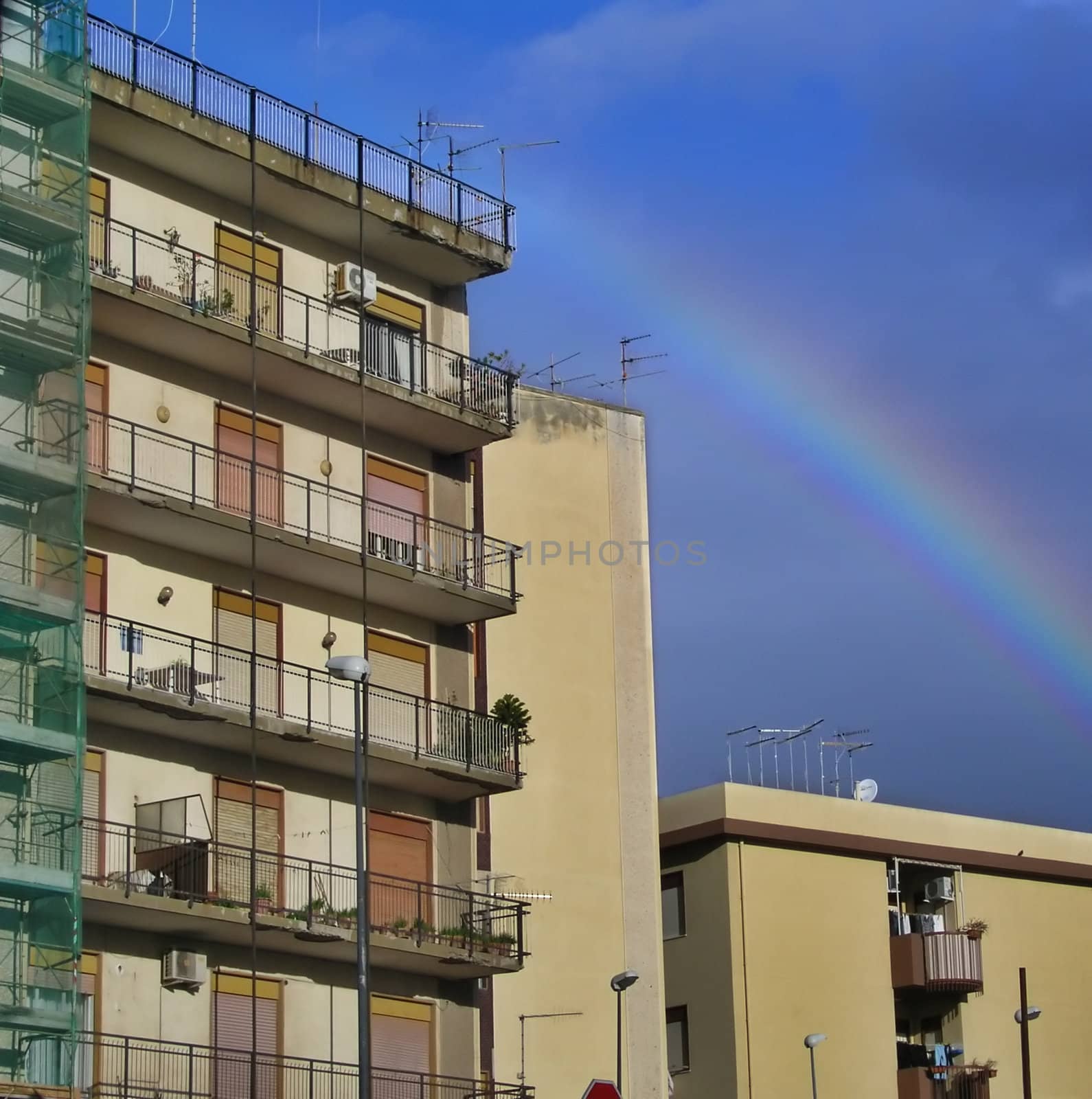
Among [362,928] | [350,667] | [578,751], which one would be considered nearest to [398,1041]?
[362,928]

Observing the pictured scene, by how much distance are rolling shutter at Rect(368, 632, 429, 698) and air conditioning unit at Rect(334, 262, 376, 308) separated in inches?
231

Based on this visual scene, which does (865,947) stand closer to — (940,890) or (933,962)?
(933,962)

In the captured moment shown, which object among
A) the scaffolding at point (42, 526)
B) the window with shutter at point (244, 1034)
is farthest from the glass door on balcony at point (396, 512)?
the window with shutter at point (244, 1034)

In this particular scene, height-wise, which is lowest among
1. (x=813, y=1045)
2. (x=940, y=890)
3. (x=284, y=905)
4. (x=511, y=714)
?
(x=813, y=1045)

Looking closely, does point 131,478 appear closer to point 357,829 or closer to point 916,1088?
point 357,829

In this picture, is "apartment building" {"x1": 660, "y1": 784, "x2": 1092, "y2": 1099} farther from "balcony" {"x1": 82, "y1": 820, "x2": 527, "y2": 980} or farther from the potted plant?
the potted plant

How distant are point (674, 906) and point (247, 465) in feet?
69.1

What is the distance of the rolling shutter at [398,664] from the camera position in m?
42.0

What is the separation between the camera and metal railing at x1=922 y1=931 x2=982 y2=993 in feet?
189

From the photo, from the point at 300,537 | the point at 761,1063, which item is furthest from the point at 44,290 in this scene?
the point at 761,1063

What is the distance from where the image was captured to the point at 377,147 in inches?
1705

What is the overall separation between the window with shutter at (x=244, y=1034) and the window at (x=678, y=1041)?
62.3 ft

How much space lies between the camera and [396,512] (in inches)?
1686

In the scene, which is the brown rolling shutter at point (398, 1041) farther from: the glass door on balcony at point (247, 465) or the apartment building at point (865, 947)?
the apartment building at point (865, 947)
